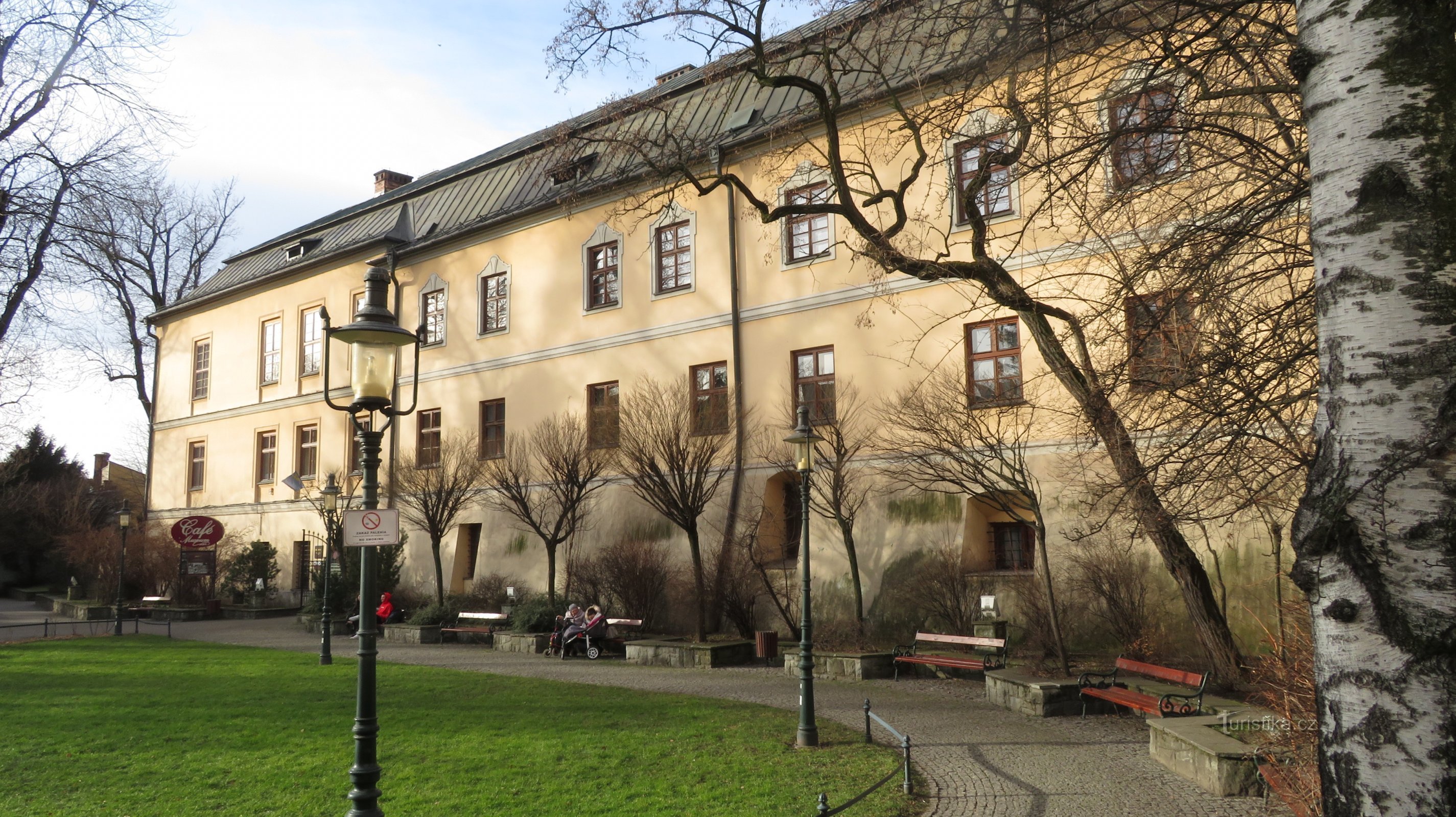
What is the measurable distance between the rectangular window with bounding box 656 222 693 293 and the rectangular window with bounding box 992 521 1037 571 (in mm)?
8618

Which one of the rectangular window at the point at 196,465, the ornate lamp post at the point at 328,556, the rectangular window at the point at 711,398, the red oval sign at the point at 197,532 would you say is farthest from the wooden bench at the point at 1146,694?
the rectangular window at the point at 196,465

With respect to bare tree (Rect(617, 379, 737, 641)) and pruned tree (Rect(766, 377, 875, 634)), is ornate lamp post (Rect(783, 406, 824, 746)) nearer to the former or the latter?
pruned tree (Rect(766, 377, 875, 634))

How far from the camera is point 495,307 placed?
28.4 meters

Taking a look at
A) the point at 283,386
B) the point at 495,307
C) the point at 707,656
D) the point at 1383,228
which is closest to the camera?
the point at 1383,228

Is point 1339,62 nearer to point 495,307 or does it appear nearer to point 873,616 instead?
point 873,616

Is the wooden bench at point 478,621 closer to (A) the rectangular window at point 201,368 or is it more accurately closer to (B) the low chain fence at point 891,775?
(B) the low chain fence at point 891,775

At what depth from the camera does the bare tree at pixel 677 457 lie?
20.1 meters

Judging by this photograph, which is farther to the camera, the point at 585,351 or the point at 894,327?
the point at 585,351

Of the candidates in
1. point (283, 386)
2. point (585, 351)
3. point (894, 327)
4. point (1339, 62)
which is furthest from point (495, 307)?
point (1339, 62)

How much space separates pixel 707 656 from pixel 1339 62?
15.5 metres

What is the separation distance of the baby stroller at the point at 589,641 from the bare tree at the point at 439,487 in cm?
668

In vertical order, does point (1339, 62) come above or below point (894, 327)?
below

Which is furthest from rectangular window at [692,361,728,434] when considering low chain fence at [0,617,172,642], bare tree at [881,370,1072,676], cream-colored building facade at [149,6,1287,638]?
low chain fence at [0,617,172,642]

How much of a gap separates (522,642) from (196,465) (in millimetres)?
22954
